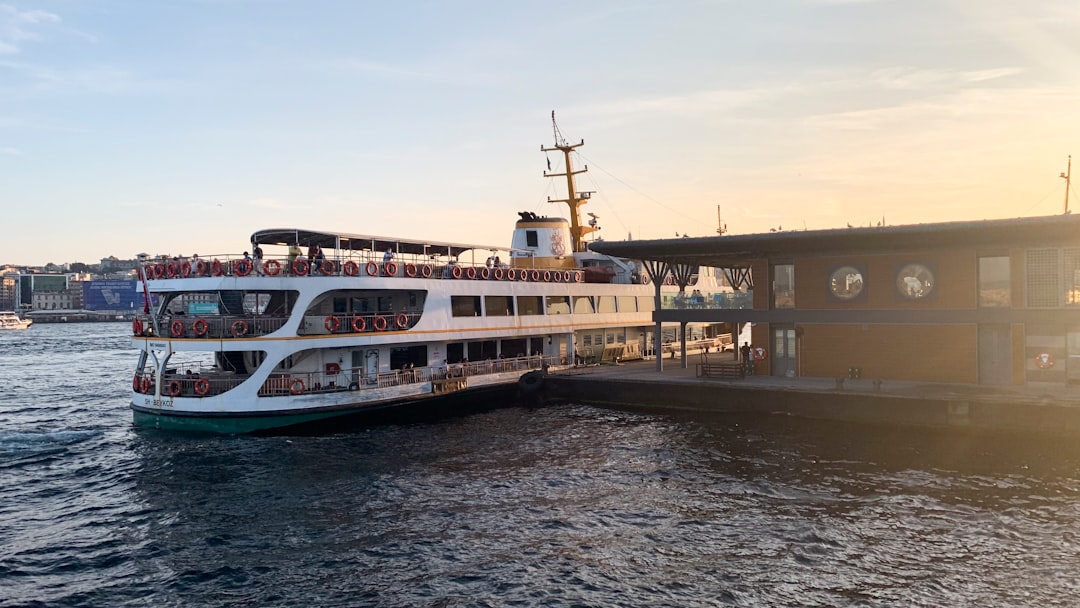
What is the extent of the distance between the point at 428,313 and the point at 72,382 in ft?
108

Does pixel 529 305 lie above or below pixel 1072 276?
below

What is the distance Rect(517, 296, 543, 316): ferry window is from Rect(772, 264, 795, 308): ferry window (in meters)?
13.1

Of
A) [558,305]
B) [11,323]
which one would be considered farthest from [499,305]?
[11,323]

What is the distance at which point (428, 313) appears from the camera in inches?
1375

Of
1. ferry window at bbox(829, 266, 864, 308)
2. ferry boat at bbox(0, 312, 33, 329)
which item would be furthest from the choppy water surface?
ferry boat at bbox(0, 312, 33, 329)

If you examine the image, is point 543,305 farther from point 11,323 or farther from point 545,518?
point 11,323

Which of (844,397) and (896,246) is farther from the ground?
(896,246)

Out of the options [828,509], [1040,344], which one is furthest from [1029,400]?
[828,509]

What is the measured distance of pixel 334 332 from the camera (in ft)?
101

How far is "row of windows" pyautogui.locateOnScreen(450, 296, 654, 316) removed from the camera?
3800 cm

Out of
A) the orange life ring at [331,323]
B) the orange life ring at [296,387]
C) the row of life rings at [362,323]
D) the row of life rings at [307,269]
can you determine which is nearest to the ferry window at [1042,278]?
the row of life rings at [307,269]

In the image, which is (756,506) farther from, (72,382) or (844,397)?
(72,382)

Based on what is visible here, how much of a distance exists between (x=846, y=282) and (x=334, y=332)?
23.6m

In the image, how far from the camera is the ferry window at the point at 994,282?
103 feet
